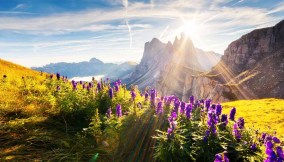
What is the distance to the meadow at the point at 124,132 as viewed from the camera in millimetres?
6027

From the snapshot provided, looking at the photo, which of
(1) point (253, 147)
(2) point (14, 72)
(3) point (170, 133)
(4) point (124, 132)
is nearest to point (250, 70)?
(2) point (14, 72)

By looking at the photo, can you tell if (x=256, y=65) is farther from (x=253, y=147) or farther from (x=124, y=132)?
(x=253, y=147)

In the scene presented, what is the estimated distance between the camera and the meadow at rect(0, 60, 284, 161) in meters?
6.03

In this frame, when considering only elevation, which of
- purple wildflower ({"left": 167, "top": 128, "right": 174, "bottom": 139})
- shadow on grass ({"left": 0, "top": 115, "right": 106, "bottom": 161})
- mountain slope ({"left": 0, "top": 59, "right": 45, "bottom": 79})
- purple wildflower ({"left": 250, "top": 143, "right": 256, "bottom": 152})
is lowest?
shadow on grass ({"left": 0, "top": 115, "right": 106, "bottom": 161})

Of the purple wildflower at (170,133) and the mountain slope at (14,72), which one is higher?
the mountain slope at (14,72)

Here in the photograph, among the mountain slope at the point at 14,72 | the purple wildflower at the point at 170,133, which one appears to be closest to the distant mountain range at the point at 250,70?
the mountain slope at the point at 14,72

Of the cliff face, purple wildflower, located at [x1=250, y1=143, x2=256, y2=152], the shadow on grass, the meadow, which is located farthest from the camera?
the cliff face

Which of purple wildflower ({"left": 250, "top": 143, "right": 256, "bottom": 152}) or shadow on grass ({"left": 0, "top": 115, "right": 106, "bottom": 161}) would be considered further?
shadow on grass ({"left": 0, "top": 115, "right": 106, "bottom": 161})

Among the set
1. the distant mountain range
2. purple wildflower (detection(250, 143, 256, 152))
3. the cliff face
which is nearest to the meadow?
purple wildflower (detection(250, 143, 256, 152))

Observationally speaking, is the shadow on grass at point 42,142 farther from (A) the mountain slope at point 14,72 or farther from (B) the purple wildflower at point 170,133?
(A) the mountain slope at point 14,72

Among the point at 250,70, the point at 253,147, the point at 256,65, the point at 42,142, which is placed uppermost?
the point at 256,65

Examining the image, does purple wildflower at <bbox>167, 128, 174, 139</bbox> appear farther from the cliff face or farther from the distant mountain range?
the cliff face

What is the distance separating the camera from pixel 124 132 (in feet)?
27.5

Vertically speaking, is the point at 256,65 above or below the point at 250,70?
above
